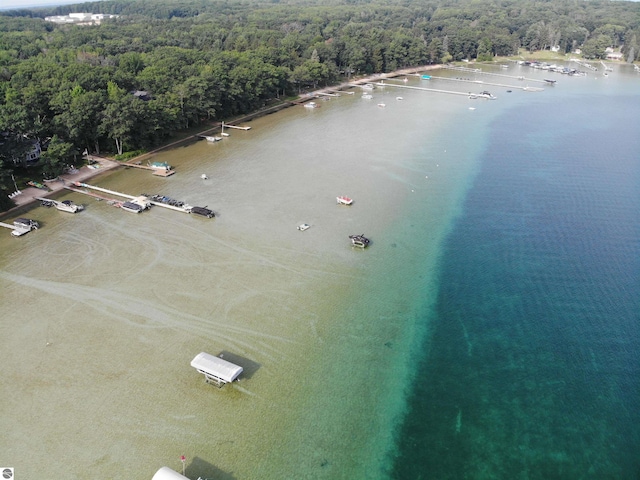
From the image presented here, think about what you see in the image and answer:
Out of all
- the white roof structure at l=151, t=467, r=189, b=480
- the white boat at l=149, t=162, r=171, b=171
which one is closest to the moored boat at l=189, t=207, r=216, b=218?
the white boat at l=149, t=162, r=171, b=171

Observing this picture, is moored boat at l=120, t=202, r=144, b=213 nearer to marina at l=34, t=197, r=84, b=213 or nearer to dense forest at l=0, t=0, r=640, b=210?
marina at l=34, t=197, r=84, b=213

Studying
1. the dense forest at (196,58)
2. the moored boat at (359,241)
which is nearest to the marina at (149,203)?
the dense forest at (196,58)

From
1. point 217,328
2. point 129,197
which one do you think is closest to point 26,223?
point 129,197

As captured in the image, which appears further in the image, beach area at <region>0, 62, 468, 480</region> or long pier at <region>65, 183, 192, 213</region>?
long pier at <region>65, 183, 192, 213</region>

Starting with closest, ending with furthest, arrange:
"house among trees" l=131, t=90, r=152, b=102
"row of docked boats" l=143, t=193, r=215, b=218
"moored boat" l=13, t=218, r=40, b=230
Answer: "moored boat" l=13, t=218, r=40, b=230, "row of docked boats" l=143, t=193, r=215, b=218, "house among trees" l=131, t=90, r=152, b=102

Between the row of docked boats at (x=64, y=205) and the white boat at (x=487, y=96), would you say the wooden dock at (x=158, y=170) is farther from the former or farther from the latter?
the white boat at (x=487, y=96)

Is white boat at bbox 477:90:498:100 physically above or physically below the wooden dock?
above

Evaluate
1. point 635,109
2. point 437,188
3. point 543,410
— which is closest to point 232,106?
point 437,188

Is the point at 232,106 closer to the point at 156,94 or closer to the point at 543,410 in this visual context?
the point at 156,94
